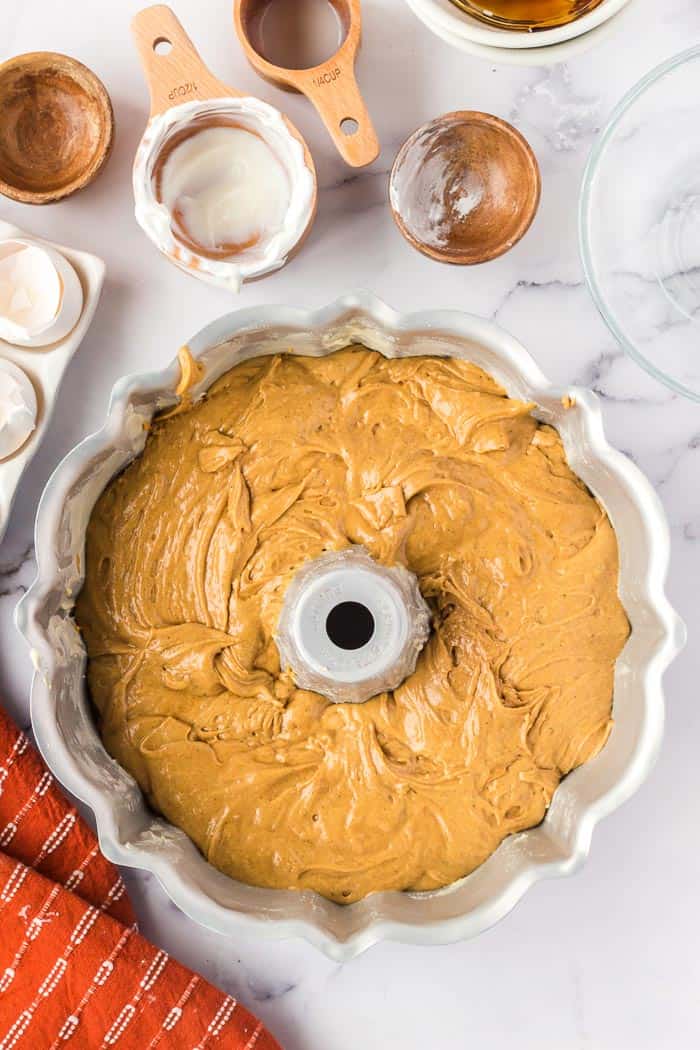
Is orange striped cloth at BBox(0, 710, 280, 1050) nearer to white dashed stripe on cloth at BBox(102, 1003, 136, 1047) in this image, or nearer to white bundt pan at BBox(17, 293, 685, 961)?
white dashed stripe on cloth at BBox(102, 1003, 136, 1047)

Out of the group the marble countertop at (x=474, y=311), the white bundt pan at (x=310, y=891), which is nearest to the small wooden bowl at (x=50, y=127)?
the marble countertop at (x=474, y=311)

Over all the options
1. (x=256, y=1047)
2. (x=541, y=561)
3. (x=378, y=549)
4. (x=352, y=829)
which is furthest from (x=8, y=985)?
(x=541, y=561)

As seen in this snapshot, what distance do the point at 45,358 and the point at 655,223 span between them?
730 mm

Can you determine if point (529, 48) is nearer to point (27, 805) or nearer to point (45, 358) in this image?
point (45, 358)

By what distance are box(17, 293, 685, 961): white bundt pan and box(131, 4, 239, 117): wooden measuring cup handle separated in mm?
290

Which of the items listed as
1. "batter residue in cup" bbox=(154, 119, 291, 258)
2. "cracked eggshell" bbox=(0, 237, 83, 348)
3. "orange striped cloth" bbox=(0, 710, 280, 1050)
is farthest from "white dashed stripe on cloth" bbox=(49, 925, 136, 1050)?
"batter residue in cup" bbox=(154, 119, 291, 258)

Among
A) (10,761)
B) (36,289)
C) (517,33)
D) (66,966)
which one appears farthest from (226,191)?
(66,966)

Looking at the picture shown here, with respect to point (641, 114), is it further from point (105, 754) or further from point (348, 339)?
point (105, 754)

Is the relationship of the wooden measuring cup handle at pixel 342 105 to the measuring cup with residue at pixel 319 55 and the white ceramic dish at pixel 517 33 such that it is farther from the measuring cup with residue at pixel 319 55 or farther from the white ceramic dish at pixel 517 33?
the white ceramic dish at pixel 517 33

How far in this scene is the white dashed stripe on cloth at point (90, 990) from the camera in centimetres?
130

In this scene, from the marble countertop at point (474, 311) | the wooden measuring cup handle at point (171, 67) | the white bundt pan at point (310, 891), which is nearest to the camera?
the white bundt pan at point (310, 891)

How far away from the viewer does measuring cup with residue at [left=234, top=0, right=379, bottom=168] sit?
1233 millimetres

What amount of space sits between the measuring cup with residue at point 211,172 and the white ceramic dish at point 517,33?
0.20 metres

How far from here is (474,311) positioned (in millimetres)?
1343
